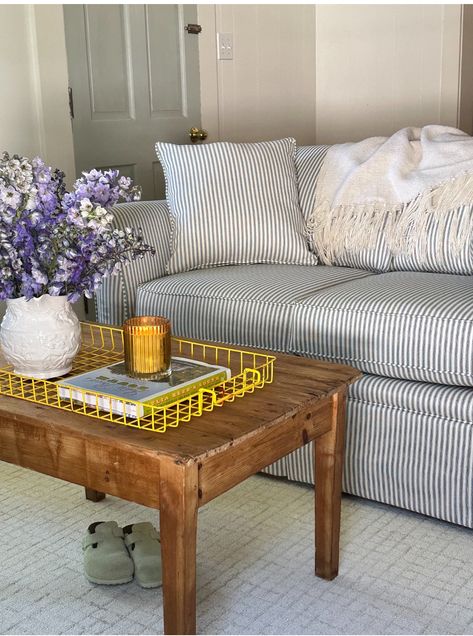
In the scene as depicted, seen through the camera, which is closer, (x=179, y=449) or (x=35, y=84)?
(x=179, y=449)

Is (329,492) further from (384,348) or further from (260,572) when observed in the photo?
(384,348)

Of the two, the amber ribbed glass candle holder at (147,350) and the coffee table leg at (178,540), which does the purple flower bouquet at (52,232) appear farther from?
the coffee table leg at (178,540)

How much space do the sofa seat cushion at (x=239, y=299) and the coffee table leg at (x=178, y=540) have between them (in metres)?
0.89

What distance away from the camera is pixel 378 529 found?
5.90 ft

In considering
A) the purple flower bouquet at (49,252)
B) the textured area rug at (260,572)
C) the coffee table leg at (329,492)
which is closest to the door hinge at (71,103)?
the textured area rug at (260,572)

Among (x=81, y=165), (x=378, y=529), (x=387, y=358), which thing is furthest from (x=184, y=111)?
(x=378, y=529)

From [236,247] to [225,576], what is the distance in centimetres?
111

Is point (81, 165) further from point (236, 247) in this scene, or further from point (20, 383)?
point (20, 383)

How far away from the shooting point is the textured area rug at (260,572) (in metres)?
1.45

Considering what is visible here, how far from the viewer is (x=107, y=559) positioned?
1580 mm

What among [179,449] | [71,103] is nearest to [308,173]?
[71,103]

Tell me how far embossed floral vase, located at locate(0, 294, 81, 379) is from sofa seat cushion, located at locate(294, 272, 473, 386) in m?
0.69

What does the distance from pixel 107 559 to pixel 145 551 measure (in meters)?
0.08

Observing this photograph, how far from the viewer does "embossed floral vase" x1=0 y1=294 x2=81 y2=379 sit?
4.81ft
